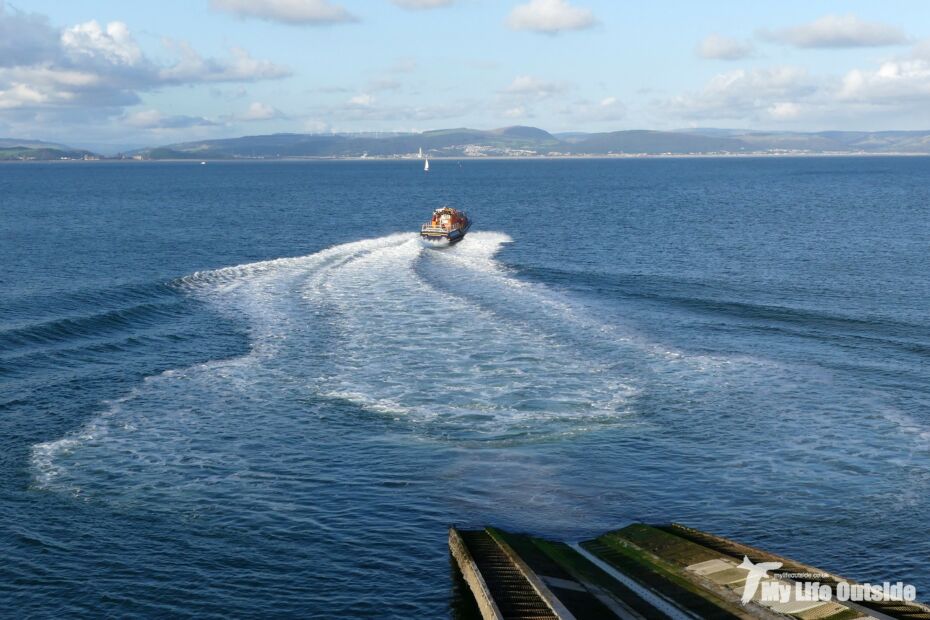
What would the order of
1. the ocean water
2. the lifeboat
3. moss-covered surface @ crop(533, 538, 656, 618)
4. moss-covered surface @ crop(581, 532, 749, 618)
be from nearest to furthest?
moss-covered surface @ crop(581, 532, 749, 618) → moss-covered surface @ crop(533, 538, 656, 618) → the ocean water → the lifeboat

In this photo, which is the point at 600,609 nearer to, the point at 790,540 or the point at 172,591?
the point at 790,540

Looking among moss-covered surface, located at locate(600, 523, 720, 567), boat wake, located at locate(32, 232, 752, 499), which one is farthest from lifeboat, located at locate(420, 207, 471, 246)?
moss-covered surface, located at locate(600, 523, 720, 567)

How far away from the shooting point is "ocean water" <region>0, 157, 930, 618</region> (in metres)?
39.1

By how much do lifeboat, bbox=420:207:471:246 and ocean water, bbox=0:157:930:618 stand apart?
92.0 feet

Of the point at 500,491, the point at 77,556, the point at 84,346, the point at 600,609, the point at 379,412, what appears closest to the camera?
the point at 600,609

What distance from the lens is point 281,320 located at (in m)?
83.9

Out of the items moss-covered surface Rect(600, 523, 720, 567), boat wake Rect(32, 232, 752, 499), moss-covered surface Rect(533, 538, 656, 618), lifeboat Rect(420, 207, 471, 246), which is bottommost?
moss-covered surface Rect(533, 538, 656, 618)

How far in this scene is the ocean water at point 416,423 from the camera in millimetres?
39094

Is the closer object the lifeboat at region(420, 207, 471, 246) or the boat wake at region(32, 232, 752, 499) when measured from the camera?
the boat wake at region(32, 232, 752, 499)

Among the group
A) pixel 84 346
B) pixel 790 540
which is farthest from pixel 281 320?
pixel 790 540

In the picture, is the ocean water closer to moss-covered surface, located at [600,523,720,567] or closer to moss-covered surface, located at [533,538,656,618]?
moss-covered surface, located at [600,523,720,567]

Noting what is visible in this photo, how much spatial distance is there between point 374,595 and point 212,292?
2677 inches


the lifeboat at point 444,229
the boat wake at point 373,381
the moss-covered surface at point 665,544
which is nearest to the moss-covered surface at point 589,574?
the moss-covered surface at point 665,544

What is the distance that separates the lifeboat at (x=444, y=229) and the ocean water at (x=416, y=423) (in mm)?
28030
